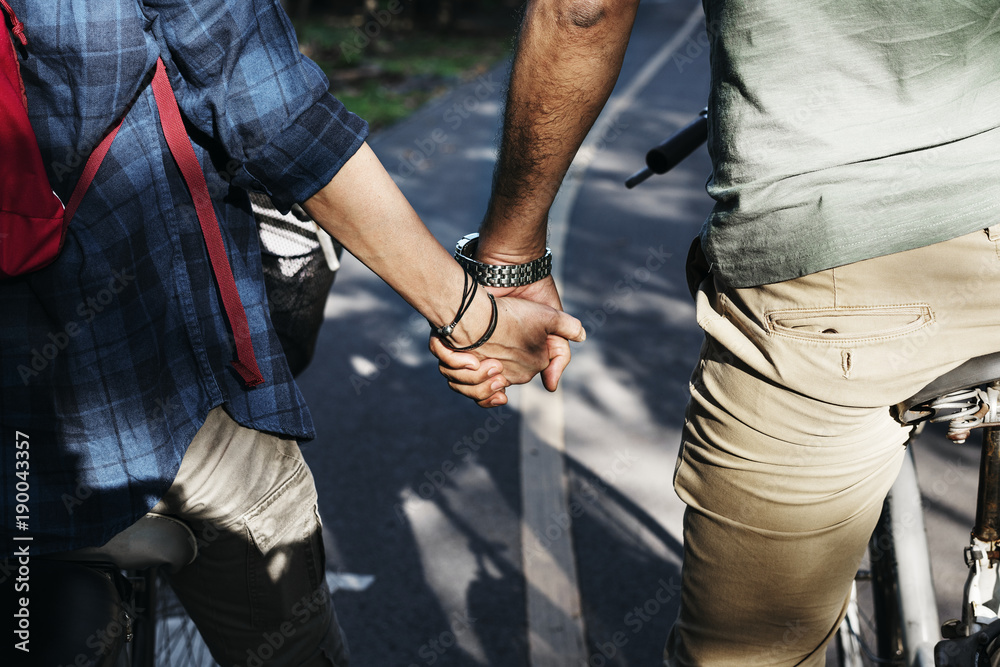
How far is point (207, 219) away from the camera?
58.9 inches

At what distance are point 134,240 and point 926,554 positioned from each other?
1745 mm

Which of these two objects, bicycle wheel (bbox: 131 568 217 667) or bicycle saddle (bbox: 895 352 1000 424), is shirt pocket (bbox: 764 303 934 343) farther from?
bicycle wheel (bbox: 131 568 217 667)

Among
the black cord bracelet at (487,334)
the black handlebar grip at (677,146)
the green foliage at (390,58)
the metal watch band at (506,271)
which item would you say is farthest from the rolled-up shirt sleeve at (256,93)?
the green foliage at (390,58)

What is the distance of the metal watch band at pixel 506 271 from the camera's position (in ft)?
7.04

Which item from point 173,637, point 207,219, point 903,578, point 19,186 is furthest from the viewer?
point 173,637

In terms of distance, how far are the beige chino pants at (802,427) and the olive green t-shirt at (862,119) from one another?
0.07m

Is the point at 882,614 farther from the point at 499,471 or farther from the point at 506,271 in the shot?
the point at 499,471

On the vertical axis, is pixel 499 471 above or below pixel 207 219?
below

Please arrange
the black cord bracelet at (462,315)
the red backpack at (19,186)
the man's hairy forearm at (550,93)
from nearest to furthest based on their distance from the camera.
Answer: the red backpack at (19,186)
the man's hairy forearm at (550,93)
the black cord bracelet at (462,315)

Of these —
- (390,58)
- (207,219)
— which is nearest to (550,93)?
(207,219)

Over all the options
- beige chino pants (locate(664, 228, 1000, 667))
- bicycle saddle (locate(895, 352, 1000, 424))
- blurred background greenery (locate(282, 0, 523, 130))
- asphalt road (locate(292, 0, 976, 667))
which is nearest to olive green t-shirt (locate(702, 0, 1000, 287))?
beige chino pants (locate(664, 228, 1000, 667))

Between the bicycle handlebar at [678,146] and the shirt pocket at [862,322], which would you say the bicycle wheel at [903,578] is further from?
the bicycle handlebar at [678,146]

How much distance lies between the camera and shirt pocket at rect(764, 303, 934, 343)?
145 centimetres

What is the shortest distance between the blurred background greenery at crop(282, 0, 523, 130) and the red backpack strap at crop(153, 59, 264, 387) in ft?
21.0
